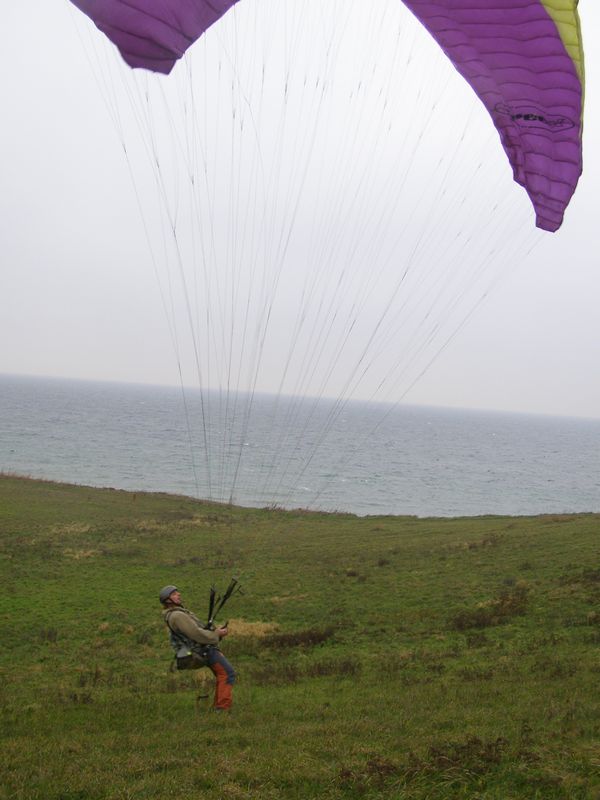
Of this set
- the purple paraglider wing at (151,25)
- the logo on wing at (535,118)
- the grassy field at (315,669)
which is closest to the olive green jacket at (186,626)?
the grassy field at (315,669)

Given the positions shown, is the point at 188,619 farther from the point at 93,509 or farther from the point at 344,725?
the point at 93,509

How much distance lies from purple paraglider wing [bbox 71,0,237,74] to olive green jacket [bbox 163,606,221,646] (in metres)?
6.16

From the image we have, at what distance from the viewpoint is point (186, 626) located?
27.3 feet

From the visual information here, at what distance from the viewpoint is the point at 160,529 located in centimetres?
3219

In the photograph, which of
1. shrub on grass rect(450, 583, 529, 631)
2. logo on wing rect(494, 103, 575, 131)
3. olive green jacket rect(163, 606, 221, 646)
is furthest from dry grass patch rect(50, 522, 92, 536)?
logo on wing rect(494, 103, 575, 131)

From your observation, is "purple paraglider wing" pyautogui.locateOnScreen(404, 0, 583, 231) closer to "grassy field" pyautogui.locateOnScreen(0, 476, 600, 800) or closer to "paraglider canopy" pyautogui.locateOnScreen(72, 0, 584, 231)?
"paraglider canopy" pyautogui.locateOnScreen(72, 0, 584, 231)

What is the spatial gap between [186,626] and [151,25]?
6.63 meters

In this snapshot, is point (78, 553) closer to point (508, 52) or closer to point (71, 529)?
point (71, 529)

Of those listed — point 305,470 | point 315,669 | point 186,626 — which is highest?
point 186,626

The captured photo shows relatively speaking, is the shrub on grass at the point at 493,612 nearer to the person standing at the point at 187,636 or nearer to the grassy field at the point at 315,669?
the grassy field at the point at 315,669

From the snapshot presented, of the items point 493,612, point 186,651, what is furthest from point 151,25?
point 493,612

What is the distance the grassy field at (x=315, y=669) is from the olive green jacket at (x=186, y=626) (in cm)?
101

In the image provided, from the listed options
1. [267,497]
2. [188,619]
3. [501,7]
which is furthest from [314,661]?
[267,497]

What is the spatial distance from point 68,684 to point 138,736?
4240 millimetres
